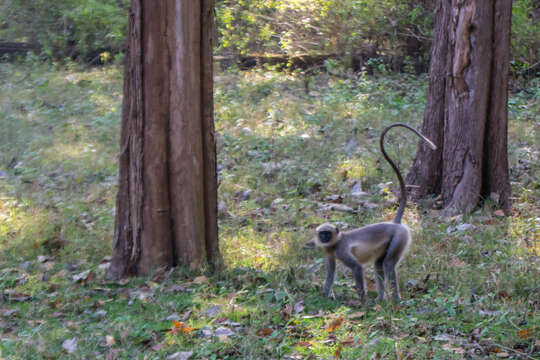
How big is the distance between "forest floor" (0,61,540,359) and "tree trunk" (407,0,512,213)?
0.38m

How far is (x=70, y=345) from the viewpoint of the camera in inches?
161

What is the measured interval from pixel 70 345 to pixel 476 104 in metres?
5.14

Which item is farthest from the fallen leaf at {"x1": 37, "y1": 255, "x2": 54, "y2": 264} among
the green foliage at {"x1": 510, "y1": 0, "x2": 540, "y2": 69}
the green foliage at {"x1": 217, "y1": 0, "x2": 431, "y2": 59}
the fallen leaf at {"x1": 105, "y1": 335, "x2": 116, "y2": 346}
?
the green foliage at {"x1": 510, "y1": 0, "x2": 540, "y2": 69}

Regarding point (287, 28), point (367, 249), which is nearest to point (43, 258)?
point (367, 249)

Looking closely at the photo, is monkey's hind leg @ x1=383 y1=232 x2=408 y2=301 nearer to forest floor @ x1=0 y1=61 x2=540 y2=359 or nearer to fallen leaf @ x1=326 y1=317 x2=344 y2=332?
forest floor @ x1=0 y1=61 x2=540 y2=359

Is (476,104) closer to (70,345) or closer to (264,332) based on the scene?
(264,332)

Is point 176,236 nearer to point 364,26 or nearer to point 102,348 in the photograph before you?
point 102,348

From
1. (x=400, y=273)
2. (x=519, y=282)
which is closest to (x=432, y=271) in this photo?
(x=400, y=273)

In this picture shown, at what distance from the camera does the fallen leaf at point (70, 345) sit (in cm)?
402

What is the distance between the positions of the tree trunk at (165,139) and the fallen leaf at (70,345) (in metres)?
1.36

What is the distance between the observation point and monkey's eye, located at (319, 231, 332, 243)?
4715mm

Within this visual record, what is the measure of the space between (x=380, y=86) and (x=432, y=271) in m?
7.57

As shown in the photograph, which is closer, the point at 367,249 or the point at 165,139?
the point at 367,249

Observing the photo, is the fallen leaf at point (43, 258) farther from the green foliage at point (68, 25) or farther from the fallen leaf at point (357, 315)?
the green foliage at point (68, 25)
